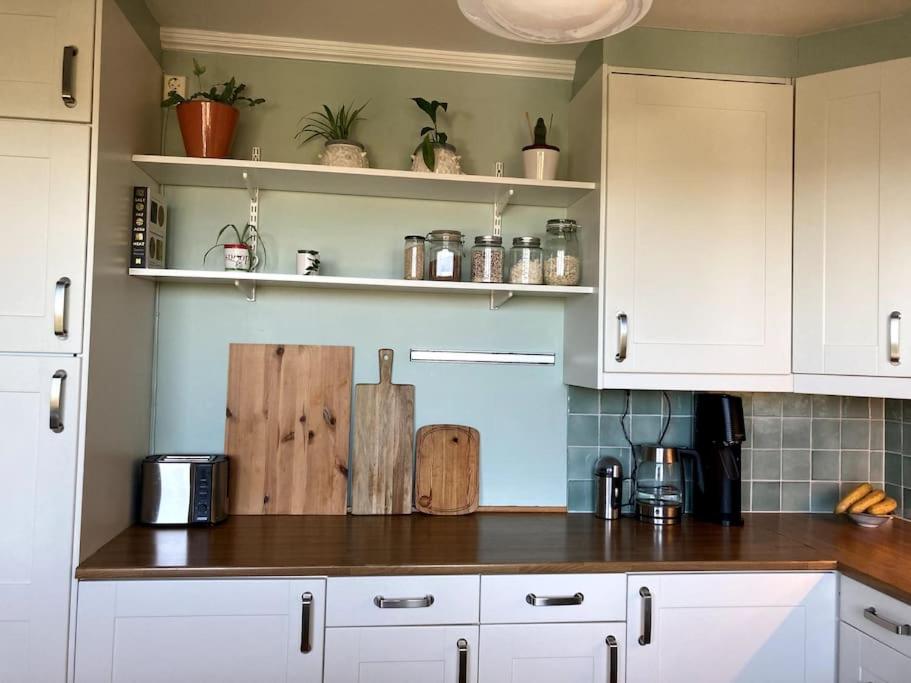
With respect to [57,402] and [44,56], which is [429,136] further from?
[57,402]

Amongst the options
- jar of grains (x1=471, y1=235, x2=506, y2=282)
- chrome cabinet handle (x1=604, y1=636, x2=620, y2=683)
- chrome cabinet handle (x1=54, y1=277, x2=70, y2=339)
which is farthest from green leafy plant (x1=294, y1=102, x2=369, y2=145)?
chrome cabinet handle (x1=604, y1=636, x2=620, y2=683)

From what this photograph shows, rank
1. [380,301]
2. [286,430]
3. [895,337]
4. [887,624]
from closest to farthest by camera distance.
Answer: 1. [887,624]
2. [895,337]
3. [286,430]
4. [380,301]

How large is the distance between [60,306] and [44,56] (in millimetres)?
645

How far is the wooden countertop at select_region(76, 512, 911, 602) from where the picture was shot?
187cm

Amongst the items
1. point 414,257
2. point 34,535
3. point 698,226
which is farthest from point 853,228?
point 34,535

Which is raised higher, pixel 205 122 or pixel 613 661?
pixel 205 122

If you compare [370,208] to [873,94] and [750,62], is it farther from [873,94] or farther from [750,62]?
[873,94]

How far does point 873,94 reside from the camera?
7.19 feet

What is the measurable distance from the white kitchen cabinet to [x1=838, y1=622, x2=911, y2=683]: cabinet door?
55.1 inches

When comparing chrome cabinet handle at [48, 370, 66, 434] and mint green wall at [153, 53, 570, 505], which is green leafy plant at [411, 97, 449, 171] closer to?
mint green wall at [153, 53, 570, 505]

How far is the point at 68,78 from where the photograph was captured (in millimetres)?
1829

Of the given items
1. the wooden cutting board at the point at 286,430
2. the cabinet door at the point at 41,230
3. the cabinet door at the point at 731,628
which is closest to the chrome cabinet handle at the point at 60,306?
the cabinet door at the point at 41,230

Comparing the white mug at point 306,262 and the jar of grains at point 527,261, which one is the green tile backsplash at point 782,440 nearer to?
the jar of grains at point 527,261

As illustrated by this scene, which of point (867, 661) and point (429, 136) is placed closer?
point (867, 661)
